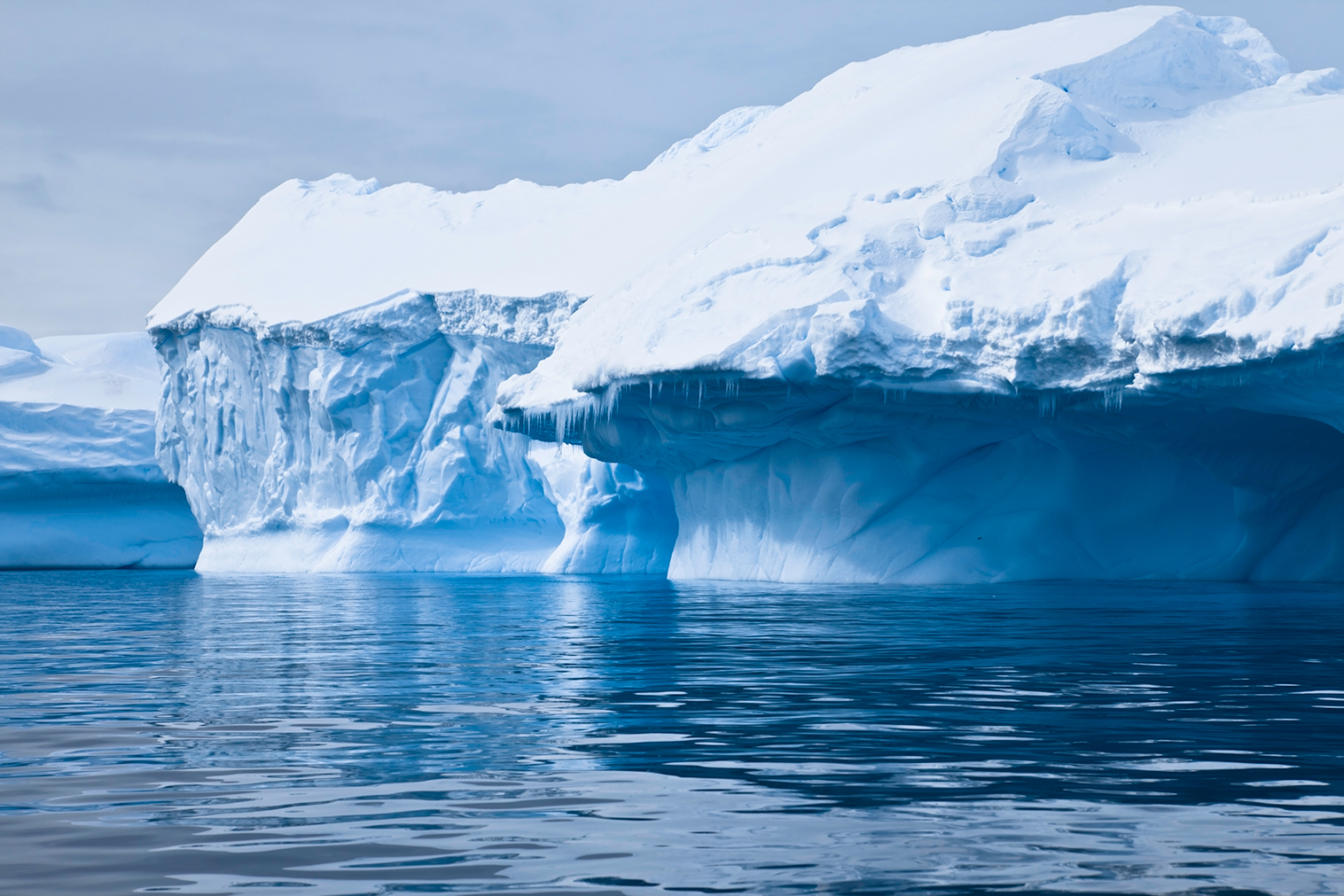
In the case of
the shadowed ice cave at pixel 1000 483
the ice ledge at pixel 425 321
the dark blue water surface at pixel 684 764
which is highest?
the ice ledge at pixel 425 321

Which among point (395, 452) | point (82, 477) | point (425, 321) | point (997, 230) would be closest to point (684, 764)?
point (997, 230)

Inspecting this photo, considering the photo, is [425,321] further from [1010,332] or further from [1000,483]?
[1010,332]

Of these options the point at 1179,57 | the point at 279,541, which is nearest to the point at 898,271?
the point at 1179,57

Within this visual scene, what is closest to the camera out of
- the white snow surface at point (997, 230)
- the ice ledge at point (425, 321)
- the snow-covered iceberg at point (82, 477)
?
the white snow surface at point (997, 230)

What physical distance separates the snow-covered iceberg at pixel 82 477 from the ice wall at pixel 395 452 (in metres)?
6.74

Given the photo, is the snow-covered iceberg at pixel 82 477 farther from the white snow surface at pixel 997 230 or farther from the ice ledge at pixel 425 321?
the white snow surface at pixel 997 230

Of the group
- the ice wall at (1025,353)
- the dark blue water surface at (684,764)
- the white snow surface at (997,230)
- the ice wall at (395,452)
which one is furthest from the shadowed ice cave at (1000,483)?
the dark blue water surface at (684,764)

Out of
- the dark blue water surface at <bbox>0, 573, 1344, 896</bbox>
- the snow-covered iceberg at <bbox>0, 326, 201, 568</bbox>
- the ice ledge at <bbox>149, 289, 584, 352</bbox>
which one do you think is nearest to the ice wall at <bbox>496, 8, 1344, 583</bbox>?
the ice ledge at <bbox>149, 289, 584, 352</bbox>

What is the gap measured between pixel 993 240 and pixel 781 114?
1358 centimetres

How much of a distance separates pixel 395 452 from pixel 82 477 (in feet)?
48.6

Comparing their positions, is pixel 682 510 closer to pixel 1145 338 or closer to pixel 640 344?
pixel 640 344

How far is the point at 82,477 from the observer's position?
44.5 m

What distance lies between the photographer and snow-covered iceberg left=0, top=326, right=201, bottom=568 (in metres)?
44.1

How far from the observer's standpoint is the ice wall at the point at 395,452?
32.5 meters
